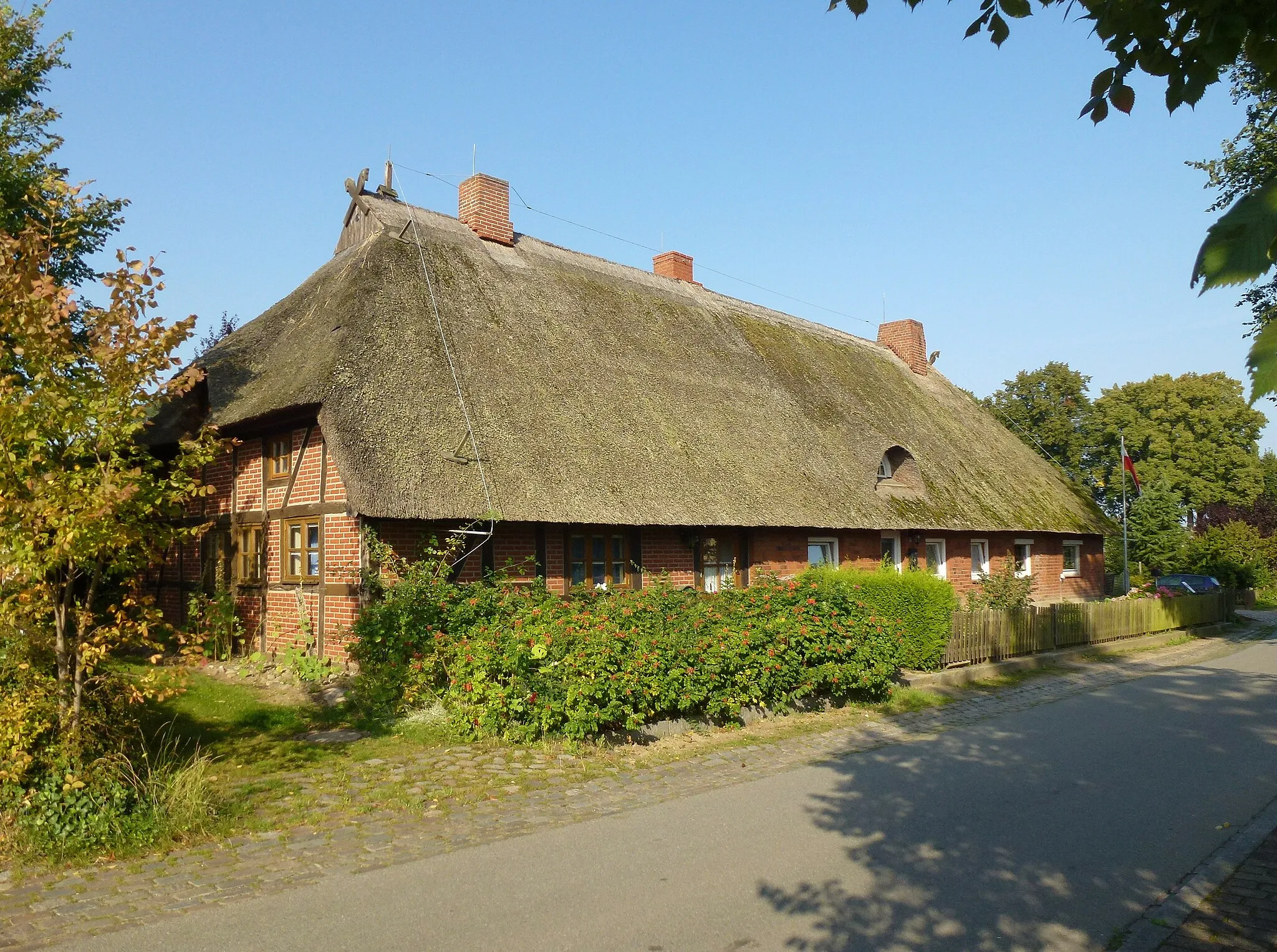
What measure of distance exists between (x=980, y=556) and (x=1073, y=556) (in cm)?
588

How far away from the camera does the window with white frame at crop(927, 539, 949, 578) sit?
2181 centimetres

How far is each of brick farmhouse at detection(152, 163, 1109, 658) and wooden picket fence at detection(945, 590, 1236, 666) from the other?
2.99 meters

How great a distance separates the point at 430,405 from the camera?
12.8 metres

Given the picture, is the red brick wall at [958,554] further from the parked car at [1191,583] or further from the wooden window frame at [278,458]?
the wooden window frame at [278,458]

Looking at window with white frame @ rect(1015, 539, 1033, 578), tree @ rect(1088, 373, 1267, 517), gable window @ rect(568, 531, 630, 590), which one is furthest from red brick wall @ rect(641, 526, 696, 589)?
tree @ rect(1088, 373, 1267, 517)

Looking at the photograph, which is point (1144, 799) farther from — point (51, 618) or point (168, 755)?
point (51, 618)

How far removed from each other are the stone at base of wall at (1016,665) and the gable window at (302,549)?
8407mm

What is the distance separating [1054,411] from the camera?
2111 inches

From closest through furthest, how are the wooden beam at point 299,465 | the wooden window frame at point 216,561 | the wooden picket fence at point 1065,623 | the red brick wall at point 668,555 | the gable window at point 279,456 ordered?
the wooden beam at point 299,465
the gable window at point 279,456
the wooden window frame at point 216,561
the wooden picket fence at point 1065,623
the red brick wall at point 668,555

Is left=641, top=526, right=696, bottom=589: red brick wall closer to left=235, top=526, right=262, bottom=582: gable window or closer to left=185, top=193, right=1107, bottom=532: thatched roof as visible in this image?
left=185, top=193, right=1107, bottom=532: thatched roof

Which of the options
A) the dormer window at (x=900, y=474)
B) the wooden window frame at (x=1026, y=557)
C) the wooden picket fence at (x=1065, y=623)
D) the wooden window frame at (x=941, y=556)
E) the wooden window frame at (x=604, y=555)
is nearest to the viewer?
the wooden window frame at (x=604, y=555)

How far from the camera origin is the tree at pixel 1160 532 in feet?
110

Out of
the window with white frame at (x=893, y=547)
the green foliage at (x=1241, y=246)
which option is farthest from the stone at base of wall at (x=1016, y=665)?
the green foliage at (x=1241, y=246)

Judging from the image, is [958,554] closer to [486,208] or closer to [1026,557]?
[1026,557]
